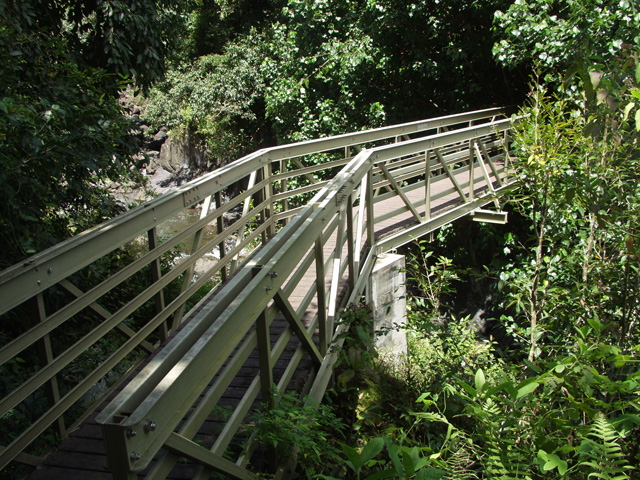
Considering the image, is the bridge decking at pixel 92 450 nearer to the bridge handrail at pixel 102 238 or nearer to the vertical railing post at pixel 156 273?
the vertical railing post at pixel 156 273

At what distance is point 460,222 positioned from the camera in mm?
10328

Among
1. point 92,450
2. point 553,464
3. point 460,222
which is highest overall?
point 553,464

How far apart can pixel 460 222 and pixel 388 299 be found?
5215 mm

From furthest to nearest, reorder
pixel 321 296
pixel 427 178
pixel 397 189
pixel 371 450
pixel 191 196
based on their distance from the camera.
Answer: pixel 427 178, pixel 397 189, pixel 191 196, pixel 321 296, pixel 371 450

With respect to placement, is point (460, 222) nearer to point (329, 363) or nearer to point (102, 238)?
point (329, 363)

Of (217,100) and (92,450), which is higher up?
(217,100)

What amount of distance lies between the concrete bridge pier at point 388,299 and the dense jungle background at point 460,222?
25cm

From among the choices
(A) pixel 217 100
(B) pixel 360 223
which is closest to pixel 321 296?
(B) pixel 360 223

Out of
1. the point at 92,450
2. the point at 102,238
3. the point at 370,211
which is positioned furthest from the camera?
the point at 370,211

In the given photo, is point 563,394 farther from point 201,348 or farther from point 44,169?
point 44,169

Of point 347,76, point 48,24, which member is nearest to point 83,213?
point 48,24

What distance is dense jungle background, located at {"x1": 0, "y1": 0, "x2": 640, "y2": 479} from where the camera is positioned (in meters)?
2.39

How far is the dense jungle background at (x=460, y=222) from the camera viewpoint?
2.39m

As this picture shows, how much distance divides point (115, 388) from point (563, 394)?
2.59 m
